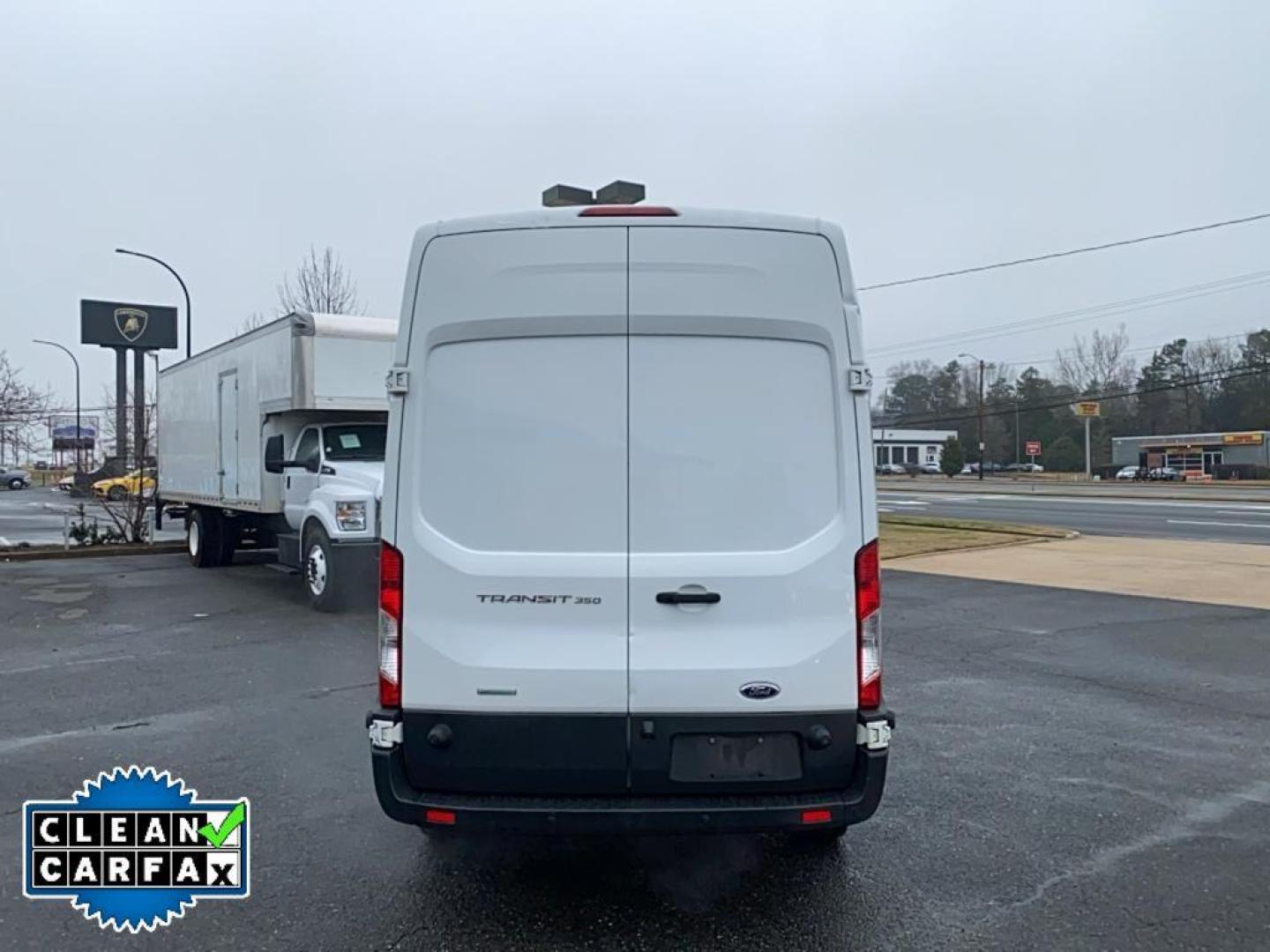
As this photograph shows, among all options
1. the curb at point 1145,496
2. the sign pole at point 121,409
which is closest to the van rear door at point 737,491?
the sign pole at point 121,409

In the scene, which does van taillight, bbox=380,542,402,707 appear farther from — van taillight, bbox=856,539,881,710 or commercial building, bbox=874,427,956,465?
commercial building, bbox=874,427,956,465

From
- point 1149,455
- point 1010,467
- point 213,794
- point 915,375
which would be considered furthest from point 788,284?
point 915,375

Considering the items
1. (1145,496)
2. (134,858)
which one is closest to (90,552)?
(134,858)

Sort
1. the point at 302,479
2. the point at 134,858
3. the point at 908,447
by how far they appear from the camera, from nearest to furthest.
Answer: the point at 134,858 < the point at 302,479 < the point at 908,447

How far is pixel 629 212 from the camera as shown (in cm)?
374

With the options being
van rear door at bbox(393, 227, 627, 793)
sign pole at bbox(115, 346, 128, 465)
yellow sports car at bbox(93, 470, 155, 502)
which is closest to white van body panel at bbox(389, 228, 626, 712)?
van rear door at bbox(393, 227, 627, 793)

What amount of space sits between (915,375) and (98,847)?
123 m

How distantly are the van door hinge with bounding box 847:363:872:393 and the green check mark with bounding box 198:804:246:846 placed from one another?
3.15m

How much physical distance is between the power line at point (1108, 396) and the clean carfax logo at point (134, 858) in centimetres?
7512

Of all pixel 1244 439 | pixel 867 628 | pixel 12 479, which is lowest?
pixel 12 479

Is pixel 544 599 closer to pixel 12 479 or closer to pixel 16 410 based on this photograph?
pixel 16 410

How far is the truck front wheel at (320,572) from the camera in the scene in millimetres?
10586

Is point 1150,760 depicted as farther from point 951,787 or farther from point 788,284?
point 788,284

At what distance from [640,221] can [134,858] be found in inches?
123
